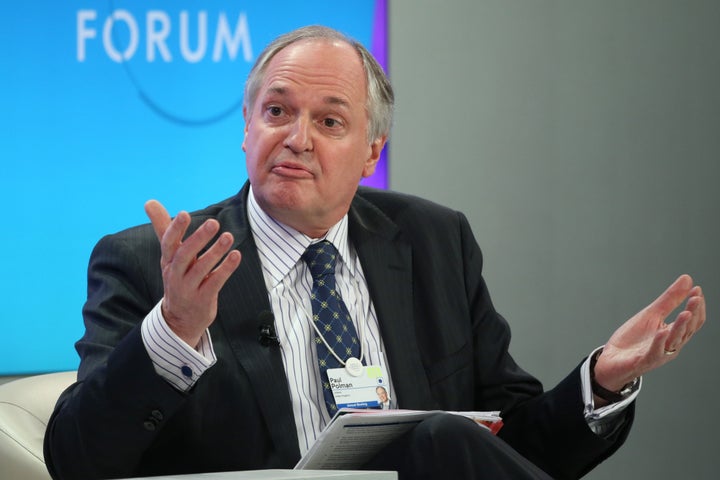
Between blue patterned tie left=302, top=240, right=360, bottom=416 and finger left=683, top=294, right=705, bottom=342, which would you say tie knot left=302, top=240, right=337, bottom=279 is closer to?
blue patterned tie left=302, top=240, right=360, bottom=416

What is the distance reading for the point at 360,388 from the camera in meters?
2.31

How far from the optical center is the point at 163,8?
363 centimetres

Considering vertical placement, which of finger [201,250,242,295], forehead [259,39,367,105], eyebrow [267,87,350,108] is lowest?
finger [201,250,242,295]

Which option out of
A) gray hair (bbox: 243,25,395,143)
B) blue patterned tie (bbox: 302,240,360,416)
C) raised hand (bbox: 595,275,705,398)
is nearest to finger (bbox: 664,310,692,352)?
raised hand (bbox: 595,275,705,398)

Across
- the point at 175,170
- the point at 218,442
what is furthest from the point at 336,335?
the point at 175,170

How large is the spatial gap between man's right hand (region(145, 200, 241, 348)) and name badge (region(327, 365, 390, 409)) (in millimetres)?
501

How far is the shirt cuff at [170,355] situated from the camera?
1.84 m

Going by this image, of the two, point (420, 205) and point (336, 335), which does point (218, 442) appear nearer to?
point (336, 335)

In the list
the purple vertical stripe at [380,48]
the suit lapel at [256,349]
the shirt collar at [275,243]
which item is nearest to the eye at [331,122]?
the shirt collar at [275,243]

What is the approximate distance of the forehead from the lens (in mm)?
2457

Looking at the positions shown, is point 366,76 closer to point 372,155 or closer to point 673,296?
point 372,155

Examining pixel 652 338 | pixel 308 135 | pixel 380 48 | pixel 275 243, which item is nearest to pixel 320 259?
pixel 275 243

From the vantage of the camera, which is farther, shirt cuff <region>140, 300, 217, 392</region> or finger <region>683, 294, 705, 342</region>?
finger <region>683, 294, 705, 342</region>

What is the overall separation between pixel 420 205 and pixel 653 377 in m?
2.06
